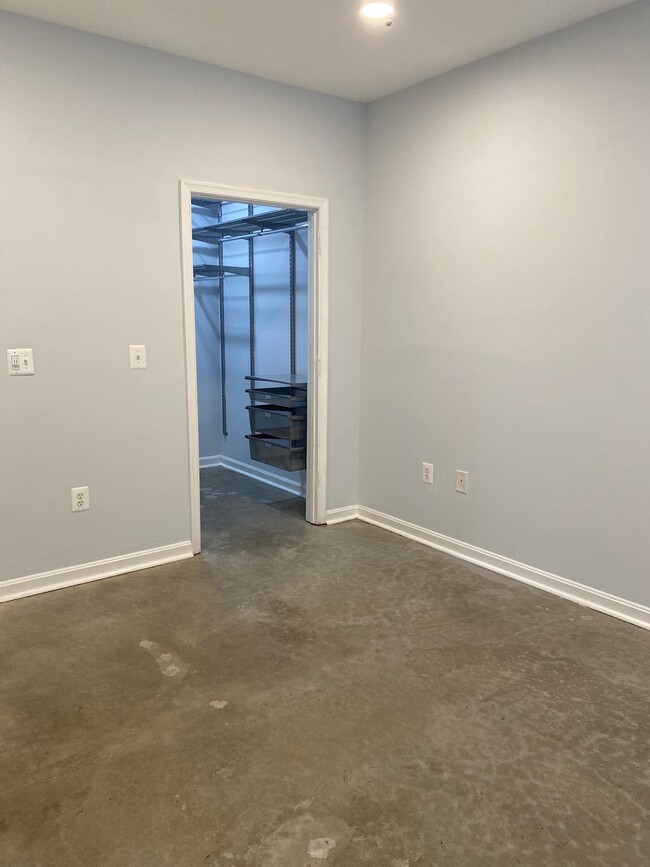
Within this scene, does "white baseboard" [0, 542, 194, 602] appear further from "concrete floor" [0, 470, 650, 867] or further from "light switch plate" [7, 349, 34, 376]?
"light switch plate" [7, 349, 34, 376]

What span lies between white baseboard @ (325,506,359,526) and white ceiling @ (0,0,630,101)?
2523 millimetres

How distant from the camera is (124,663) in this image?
94.3 inches

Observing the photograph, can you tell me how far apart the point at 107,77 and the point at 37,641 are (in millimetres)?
Answer: 2512

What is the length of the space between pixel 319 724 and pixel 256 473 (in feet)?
10.5

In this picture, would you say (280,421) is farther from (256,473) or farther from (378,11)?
(378,11)

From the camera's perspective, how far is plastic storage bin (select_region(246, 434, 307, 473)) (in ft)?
13.6

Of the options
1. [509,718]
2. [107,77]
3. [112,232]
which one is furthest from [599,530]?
[107,77]

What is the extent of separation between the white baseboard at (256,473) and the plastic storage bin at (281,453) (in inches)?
16.6

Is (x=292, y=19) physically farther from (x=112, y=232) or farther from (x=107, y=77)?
(x=112, y=232)

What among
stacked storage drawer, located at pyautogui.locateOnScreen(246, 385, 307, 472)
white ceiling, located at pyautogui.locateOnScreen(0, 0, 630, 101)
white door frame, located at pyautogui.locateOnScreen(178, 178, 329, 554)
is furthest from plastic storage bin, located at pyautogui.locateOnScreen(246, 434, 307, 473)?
white ceiling, located at pyautogui.locateOnScreen(0, 0, 630, 101)

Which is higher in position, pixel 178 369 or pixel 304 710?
pixel 178 369

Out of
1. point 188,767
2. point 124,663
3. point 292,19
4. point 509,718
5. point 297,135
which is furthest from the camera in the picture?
point 297,135

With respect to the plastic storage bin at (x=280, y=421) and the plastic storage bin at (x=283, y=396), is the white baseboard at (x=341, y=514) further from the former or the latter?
the plastic storage bin at (x=283, y=396)

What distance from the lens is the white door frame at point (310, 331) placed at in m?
3.22
